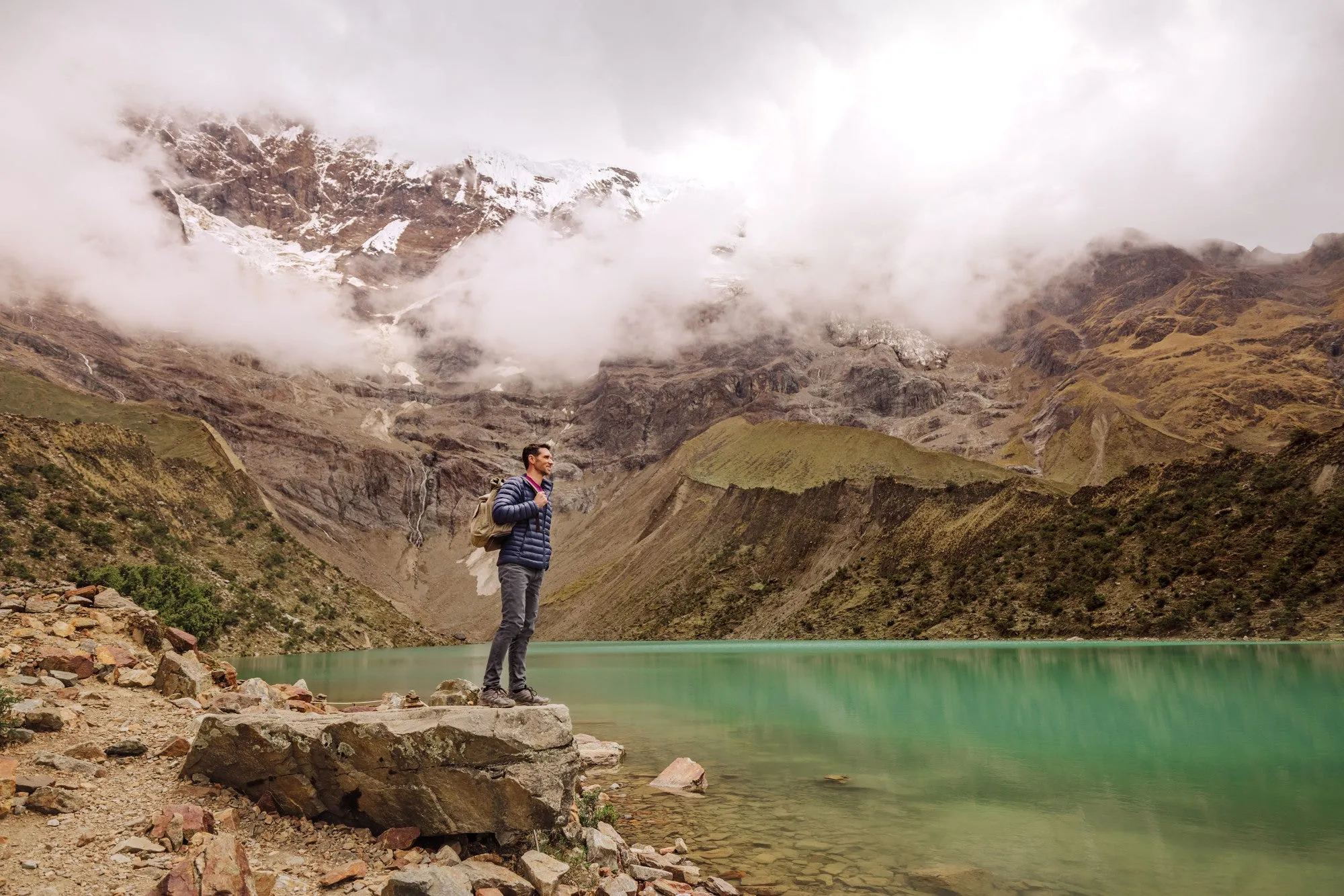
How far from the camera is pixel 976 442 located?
19362 cm

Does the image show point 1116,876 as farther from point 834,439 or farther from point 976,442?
point 976,442

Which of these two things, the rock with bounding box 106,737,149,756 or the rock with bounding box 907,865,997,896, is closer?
the rock with bounding box 907,865,997,896

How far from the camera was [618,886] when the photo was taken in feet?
26.4

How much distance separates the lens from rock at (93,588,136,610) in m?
18.4

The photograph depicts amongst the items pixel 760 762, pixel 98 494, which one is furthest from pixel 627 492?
pixel 760 762

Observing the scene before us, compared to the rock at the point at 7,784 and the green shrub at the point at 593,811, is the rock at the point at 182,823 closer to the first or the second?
the rock at the point at 7,784

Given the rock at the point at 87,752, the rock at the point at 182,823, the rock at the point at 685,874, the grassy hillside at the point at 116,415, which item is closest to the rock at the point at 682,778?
the rock at the point at 685,874

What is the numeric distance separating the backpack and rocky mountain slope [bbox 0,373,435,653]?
3304 cm

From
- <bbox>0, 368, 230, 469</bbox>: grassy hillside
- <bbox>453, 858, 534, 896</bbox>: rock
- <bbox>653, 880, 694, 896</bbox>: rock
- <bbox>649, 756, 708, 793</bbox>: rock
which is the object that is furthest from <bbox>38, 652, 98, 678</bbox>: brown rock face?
<bbox>0, 368, 230, 469</bbox>: grassy hillside

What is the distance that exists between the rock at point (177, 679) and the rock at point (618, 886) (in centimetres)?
941

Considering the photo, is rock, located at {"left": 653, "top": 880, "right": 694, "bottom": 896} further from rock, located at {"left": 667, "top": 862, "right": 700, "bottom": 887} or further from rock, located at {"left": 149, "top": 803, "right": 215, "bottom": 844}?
rock, located at {"left": 149, "top": 803, "right": 215, "bottom": 844}

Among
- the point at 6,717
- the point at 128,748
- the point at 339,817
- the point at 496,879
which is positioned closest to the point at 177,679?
the point at 6,717

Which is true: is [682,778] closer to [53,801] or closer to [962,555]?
[53,801]

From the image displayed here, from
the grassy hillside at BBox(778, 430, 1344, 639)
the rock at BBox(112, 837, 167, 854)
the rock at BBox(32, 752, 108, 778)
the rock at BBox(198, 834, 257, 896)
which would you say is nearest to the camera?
the rock at BBox(198, 834, 257, 896)
